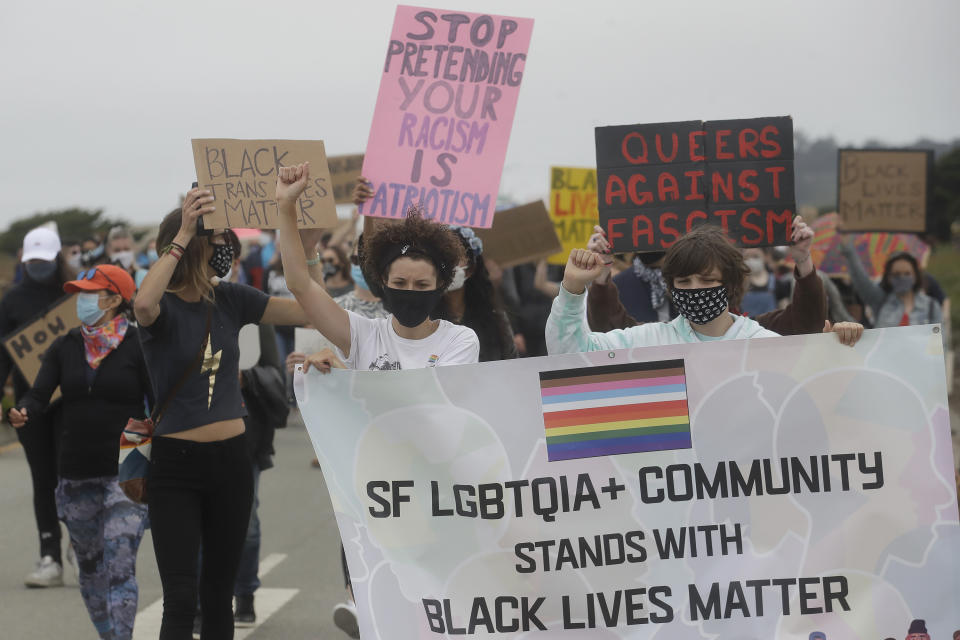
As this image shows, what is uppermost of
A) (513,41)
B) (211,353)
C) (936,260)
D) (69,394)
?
(513,41)

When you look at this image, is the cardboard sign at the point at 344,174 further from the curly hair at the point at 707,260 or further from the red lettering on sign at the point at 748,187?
the curly hair at the point at 707,260

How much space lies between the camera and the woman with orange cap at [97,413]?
6.03 meters

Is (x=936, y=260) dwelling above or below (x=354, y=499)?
below

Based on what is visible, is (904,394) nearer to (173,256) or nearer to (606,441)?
(606,441)

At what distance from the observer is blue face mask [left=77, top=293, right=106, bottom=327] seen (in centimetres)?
614

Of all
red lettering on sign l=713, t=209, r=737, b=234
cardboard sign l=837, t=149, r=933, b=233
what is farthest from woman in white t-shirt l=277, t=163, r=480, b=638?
cardboard sign l=837, t=149, r=933, b=233

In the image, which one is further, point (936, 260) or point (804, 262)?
point (936, 260)

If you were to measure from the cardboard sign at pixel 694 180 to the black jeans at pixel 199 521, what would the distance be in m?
1.84

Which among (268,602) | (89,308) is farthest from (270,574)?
(89,308)

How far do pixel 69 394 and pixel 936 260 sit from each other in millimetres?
52330

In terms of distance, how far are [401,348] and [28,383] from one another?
4.31 m

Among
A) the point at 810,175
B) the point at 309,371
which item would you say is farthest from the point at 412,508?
the point at 810,175

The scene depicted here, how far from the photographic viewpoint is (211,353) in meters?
5.04

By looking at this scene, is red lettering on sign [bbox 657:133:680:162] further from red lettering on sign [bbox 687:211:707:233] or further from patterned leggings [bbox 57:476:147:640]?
patterned leggings [bbox 57:476:147:640]
